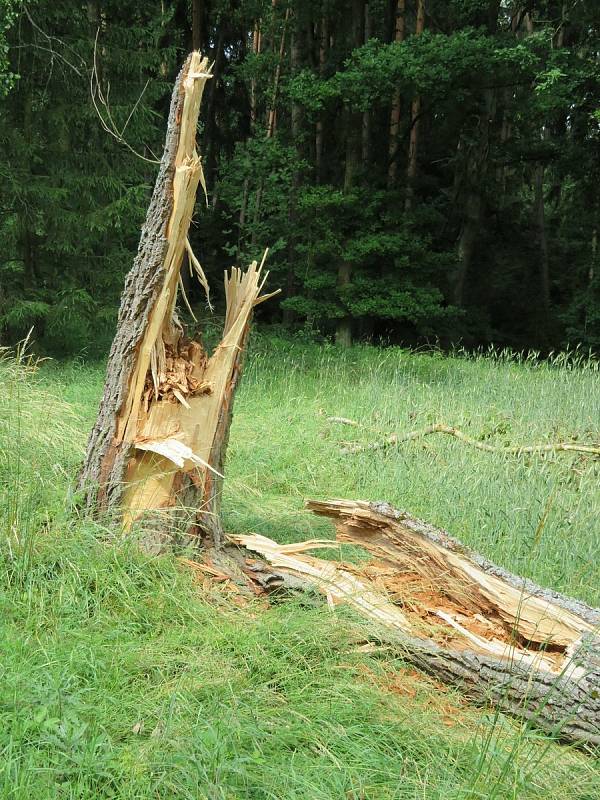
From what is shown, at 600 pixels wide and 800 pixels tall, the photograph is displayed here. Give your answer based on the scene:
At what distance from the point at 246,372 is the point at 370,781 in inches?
324

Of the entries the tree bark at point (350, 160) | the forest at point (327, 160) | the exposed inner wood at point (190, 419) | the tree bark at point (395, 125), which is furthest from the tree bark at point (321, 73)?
the exposed inner wood at point (190, 419)

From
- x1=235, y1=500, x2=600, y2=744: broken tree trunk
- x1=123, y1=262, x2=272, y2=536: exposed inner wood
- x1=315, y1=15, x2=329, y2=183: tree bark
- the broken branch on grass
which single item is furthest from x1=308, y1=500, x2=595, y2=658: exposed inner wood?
x1=315, y1=15, x2=329, y2=183: tree bark

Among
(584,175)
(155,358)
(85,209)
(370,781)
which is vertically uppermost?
(584,175)

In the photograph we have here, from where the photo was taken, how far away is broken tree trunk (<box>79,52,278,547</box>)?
364 centimetres

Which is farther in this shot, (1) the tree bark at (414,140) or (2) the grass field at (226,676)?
(1) the tree bark at (414,140)

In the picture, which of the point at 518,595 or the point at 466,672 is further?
the point at 518,595

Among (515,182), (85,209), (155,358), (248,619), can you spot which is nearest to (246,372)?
(85,209)

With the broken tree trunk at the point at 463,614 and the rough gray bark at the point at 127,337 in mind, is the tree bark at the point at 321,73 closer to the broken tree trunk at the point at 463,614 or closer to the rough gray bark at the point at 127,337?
the rough gray bark at the point at 127,337

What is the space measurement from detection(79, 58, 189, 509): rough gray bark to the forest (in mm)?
6151

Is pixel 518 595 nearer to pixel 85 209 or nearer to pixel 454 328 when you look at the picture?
pixel 85 209

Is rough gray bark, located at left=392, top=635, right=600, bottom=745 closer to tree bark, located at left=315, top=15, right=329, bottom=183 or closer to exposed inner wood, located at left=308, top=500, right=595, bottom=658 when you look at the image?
exposed inner wood, located at left=308, top=500, right=595, bottom=658

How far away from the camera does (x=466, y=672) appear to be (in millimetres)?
2910

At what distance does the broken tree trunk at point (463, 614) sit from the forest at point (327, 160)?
7.53 meters

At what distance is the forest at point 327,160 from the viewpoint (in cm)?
1103
